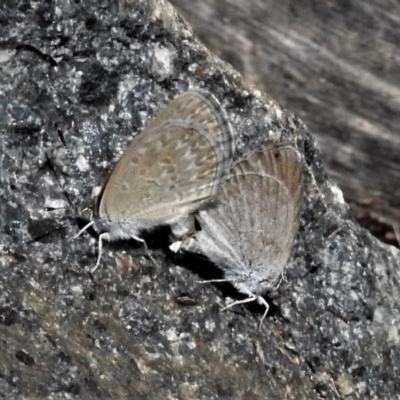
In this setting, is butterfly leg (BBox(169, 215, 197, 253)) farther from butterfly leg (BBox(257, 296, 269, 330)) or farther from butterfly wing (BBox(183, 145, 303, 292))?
butterfly leg (BBox(257, 296, 269, 330))

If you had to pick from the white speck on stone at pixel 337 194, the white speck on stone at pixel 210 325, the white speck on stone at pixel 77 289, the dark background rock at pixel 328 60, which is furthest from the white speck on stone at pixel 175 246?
the dark background rock at pixel 328 60

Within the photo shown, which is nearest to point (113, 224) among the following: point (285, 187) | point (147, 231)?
point (147, 231)

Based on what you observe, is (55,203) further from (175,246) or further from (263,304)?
(263,304)

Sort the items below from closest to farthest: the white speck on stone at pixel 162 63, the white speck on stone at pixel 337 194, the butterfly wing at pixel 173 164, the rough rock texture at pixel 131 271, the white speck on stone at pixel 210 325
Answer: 1. the rough rock texture at pixel 131 271
2. the butterfly wing at pixel 173 164
3. the white speck on stone at pixel 210 325
4. the white speck on stone at pixel 162 63
5. the white speck on stone at pixel 337 194

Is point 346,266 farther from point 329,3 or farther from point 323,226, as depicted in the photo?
→ point 329,3

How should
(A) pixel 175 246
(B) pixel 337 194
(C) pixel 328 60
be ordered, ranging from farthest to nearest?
(C) pixel 328 60, (B) pixel 337 194, (A) pixel 175 246

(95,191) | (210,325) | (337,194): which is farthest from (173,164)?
(337,194)

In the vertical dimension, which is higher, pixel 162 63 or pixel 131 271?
pixel 162 63

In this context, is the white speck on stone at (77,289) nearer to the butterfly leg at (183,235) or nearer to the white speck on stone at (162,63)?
the butterfly leg at (183,235)
